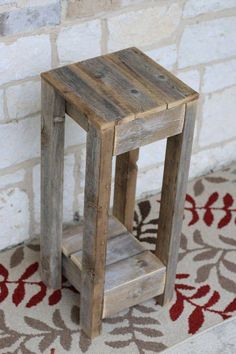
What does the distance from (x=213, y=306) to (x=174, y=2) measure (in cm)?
93

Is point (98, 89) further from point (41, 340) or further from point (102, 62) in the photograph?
point (41, 340)

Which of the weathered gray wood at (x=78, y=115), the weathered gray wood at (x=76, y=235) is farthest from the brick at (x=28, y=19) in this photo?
the weathered gray wood at (x=76, y=235)

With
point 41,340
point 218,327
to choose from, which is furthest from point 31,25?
point 218,327

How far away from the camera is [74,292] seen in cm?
220

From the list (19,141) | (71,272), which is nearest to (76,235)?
(71,272)

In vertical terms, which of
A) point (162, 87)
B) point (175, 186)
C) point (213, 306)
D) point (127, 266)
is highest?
point (162, 87)

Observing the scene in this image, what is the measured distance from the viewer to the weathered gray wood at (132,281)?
200 cm

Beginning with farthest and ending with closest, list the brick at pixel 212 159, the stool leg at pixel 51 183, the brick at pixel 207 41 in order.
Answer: the brick at pixel 212 159
the brick at pixel 207 41
the stool leg at pixel 51 183

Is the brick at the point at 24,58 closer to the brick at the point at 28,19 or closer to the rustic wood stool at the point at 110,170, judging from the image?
the brick at the point at 28,19

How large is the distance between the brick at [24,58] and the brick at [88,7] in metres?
0.10

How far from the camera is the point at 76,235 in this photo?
2.18m

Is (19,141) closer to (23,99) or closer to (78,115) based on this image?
(23,99)

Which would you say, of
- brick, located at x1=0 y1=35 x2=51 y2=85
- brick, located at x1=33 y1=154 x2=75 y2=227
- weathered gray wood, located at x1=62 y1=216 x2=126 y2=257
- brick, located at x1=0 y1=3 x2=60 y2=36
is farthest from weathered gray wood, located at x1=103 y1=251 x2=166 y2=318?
brick, located at x1=0 y1=3 x2=60 y2=36

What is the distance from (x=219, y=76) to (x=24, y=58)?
2.49ft
